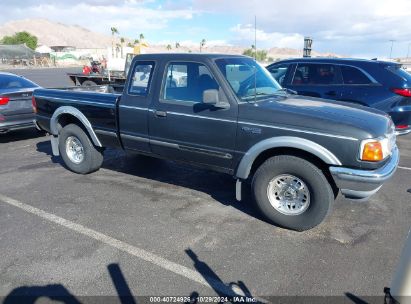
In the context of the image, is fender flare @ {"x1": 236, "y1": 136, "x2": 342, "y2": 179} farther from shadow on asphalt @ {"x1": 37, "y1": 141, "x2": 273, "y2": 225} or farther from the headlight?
shadow on asphalt @ {"x1": 37, "y1": 141, "x2": 273, "y2": 225}

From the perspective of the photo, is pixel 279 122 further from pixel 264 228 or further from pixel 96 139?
pixel 96 139

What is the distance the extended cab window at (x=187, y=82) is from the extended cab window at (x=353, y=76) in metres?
3.72

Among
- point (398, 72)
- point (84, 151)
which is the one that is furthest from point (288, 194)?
point (398, 72)

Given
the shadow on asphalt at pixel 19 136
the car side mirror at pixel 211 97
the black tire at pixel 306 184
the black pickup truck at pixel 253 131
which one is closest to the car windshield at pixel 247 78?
the black pickup truck at pixel 253 131

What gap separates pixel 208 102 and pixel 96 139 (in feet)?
7.65

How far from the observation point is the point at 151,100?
4785 millimetres

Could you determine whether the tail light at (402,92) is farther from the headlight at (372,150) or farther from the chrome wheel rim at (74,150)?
the chrome wheel rim at (74,150)

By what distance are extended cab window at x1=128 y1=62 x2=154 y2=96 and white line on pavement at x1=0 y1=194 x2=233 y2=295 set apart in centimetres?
191

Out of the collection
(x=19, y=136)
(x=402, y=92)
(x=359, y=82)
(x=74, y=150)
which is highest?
(x=359, y=82)

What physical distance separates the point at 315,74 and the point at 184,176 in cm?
356

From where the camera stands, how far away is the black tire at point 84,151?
578cm

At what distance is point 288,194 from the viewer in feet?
Result: 13.3

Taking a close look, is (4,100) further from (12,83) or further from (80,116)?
(80,116)

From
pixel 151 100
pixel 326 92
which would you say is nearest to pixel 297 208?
pixel 151 100
